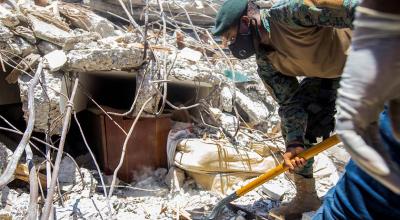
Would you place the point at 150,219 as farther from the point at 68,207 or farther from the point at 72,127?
the point at 72,127

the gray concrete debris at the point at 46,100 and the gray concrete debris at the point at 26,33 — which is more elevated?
the gray concrete debris at the point at 26,33

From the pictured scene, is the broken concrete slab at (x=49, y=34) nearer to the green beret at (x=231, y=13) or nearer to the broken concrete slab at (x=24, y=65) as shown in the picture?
the broken concrete slab at (x=24, y=65)

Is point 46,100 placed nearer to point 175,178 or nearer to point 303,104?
point 175,178

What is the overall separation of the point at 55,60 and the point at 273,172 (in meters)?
1.71

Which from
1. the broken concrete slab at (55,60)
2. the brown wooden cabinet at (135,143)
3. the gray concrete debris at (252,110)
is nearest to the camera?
the broken concrete slab at (55,60)

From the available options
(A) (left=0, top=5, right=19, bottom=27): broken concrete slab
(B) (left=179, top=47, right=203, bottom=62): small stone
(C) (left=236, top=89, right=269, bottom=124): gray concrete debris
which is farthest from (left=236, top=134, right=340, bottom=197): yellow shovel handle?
(A) (left=0, top=5, right=19, bottom=27): broken concrete slab

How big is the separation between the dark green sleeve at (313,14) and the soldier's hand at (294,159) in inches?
27.3

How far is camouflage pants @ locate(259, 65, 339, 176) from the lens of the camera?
7.95 ft

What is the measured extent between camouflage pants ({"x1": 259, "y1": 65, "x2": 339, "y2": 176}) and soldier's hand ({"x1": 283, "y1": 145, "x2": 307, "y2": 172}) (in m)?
0.11

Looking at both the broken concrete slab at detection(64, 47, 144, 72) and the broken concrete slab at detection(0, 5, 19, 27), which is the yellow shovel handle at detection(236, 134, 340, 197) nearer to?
the broken concrete slab at detection(64, 47, 144, 72)

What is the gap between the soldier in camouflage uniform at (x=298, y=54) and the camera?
76.2 inches

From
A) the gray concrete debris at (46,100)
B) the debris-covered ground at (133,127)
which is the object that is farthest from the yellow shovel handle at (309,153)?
the gray concrete debris at (46,100)

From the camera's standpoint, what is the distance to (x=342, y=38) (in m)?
2.19

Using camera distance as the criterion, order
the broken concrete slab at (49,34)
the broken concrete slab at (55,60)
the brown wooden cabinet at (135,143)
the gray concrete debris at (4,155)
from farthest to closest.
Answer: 1. the brown wooden cabinet at (135,143)
2. the broken concrete slab at (49,34)
3. the broken concrete slab at (55,60)
4. the gray concrete debris at (4,155)
